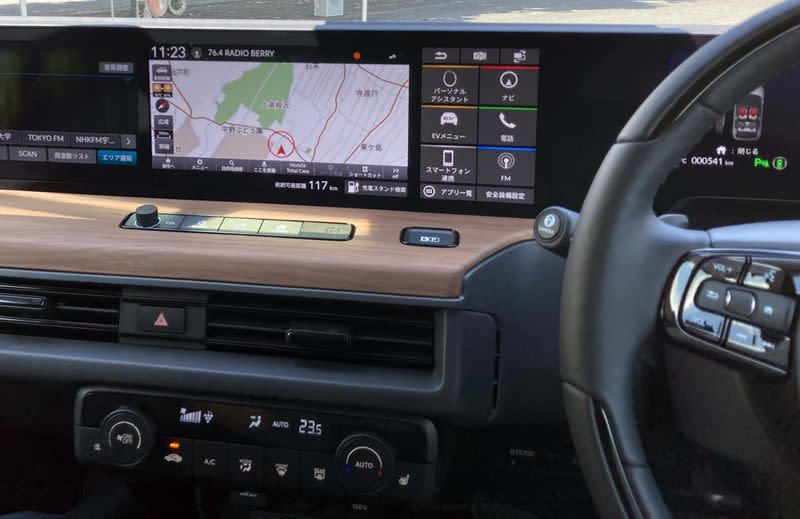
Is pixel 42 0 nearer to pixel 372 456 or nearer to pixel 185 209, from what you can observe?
pixel 185 209

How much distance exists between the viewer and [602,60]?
5.31 feet

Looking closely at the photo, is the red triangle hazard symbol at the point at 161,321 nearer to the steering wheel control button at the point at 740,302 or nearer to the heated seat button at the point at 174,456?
the heated seat button at the point at 174,456

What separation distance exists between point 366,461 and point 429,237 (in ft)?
1.21

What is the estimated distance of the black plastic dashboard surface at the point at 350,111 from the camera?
5.37 ft

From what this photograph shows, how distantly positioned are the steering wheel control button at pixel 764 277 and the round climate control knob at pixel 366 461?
69 cm

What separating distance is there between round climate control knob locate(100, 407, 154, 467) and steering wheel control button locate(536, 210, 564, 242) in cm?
76

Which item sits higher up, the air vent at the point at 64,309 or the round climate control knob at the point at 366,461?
the air vent at the point at 64,309

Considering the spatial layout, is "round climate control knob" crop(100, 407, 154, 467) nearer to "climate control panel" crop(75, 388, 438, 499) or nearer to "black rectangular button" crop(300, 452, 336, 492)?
"climate control panel" crop(75, 388, 438, 499)

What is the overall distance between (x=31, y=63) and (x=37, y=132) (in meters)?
0.13

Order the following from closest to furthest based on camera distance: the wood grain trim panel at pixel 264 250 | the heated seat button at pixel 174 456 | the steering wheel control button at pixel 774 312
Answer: the steering wheel control button at pixel 774 312 → the wood grain trim panel at pixel 264 250 → the heated seat button at pixel 174 456

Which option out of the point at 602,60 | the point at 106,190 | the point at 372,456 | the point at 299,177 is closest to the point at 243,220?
the point at 299,177

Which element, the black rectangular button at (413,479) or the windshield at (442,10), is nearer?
the black rectangular button at (413,479)

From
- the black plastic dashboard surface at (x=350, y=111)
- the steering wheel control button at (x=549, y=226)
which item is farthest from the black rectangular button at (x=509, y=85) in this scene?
the steering wheel control button at (x=549, y=226)

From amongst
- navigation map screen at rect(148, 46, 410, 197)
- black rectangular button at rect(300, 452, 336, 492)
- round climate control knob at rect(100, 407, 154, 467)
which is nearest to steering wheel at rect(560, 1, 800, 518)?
black rectangular button at rect(300, 452, 336, 492)
